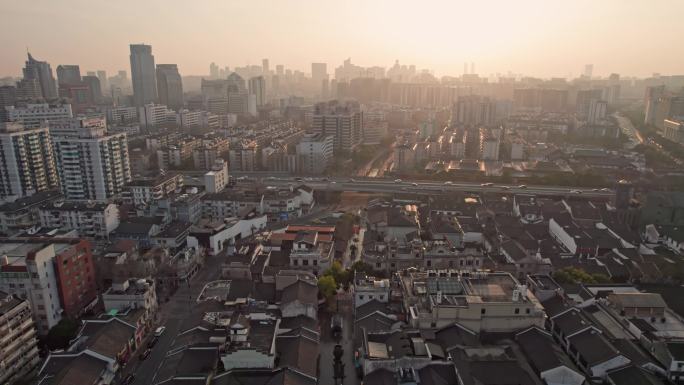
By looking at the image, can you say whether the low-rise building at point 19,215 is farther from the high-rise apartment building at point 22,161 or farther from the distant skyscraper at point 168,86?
the distant skyscraper at point 168,86

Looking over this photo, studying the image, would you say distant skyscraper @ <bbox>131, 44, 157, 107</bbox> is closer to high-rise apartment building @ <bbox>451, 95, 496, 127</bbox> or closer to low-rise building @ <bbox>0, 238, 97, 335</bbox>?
high-rise apartment building @ <bbox>451, 95, 496, 127</bbox>

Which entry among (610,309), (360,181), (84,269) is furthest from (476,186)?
(84,269)

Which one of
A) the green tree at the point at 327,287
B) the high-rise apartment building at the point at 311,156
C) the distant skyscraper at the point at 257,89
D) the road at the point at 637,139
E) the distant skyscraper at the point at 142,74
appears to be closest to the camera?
the green tree at the point at 327,287

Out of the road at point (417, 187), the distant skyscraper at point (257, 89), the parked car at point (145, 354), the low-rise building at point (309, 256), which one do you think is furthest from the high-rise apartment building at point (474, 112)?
the parked car at point (145, 354)

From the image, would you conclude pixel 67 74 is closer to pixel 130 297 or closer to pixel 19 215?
pixel 19 215

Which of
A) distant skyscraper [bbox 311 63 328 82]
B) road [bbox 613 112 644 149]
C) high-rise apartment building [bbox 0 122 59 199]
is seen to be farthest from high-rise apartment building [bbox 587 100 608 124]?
distant skyscraper [bbox 311 63 328 82]

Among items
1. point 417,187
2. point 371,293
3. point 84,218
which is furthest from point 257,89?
point 371,293

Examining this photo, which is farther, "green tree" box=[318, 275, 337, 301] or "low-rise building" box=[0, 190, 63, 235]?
"low-rise building" box=[0, 190, 63, 235]

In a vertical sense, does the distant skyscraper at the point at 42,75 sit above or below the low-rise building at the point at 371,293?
above
